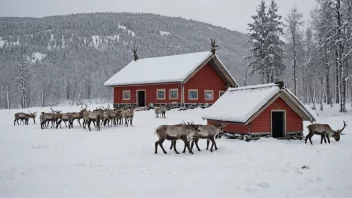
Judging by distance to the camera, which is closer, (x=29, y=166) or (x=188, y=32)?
(x=29, y=166)

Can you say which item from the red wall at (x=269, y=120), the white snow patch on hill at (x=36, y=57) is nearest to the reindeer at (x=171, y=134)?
the red wall at (x=269, y=120)

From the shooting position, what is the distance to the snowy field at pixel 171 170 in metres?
8.08

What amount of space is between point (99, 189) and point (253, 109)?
10152 mm

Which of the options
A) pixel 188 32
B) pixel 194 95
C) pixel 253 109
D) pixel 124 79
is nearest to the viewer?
pixel 253 109

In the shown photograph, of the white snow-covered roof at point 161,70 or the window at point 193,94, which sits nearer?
the white snow-covered roof at point 161,70

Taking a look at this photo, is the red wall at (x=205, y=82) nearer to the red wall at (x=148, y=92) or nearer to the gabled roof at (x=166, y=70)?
the gabled roof at (x=166, y=70)

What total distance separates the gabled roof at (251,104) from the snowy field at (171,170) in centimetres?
156

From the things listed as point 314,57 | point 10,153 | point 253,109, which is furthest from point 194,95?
point 10,153

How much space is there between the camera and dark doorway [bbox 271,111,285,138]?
17.8m

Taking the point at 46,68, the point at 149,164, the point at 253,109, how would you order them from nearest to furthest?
1. the point at 149,164
2. the point at 253,109
3. the point at 46,68

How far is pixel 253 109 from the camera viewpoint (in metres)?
16.0

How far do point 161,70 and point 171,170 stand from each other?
2696 centimetres

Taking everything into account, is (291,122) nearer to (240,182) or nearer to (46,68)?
(240,182)

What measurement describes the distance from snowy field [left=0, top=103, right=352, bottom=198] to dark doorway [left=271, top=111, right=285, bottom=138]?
6.89ft
